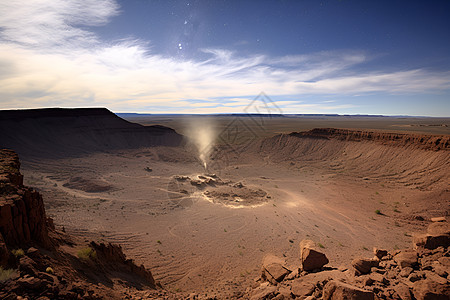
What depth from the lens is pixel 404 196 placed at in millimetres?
23531

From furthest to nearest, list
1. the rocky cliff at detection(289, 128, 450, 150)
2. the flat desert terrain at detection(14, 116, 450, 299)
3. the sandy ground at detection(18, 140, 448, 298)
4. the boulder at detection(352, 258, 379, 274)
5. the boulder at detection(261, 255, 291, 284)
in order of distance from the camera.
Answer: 1. the rocky cliff at detection(289, 128, 450, 150)
2. the flat desert terrain at detection(14, 116, 450, 299)
3. the sandy ground at detection(18, 140, 448, 298)
4. the boulder at detection(261, 255, 291, 284)
5. the boulder at detection(352, 258, 379, 274)

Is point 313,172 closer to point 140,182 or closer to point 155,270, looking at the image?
point 140,182

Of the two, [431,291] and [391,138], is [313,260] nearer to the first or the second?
[431,291]

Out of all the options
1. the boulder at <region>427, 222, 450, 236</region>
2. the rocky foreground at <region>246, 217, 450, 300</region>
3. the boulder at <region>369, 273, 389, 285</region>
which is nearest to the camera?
the rocky foreground at <region>246, 217, 450, 300</region>

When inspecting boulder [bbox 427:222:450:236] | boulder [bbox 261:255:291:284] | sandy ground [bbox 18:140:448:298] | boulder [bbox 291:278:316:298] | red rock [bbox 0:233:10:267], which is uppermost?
red rock [bbox 0:233:10:267]

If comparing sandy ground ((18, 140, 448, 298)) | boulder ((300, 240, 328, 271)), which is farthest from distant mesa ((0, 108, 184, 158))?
boulder ((300, 240, 328, 271))

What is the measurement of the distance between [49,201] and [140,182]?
10.0 m

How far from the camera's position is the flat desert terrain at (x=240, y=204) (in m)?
13.8

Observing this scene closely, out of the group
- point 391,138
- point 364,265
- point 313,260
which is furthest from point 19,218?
point 391,138

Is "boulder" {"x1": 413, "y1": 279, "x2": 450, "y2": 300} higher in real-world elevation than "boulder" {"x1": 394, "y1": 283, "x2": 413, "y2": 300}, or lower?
higher

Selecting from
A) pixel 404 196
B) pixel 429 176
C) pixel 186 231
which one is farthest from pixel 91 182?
pixel 429 176

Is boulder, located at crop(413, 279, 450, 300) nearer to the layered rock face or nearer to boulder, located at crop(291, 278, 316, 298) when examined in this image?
boulder, located at crop(291, 278, 316, 298)

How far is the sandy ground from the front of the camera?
43.7ft

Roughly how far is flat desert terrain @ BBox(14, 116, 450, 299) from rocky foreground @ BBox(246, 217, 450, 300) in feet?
12.0
